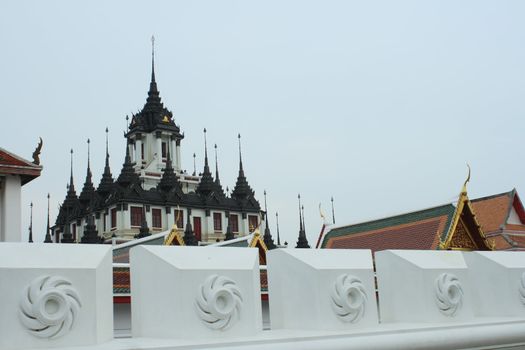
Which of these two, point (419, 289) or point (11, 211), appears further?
point (11, 211)

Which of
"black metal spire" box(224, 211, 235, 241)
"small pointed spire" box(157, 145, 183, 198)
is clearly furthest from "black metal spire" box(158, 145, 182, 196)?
"black metal spire" box(224, 211, 235, 241)

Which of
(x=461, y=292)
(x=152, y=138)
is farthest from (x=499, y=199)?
(x=152, y=138)

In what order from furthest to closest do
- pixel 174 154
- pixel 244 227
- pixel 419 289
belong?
pixel 174 154
pixel 244 227
pixel 419 289

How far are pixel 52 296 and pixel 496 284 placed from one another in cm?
497

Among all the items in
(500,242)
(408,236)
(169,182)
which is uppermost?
(169,182)

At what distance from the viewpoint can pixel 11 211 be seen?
14.0 meters

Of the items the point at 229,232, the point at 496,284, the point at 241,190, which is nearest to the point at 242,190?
the point at 241,190

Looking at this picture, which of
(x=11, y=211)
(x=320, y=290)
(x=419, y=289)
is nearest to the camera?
(x=320, y=290)

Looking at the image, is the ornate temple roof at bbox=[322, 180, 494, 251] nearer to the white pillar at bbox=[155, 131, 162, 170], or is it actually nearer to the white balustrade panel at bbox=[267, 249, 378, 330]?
the white balustrade panel at bbox=[267, 249, 378, 330]

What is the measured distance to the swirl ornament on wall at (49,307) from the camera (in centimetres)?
445

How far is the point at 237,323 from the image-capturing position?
5363 millimetres

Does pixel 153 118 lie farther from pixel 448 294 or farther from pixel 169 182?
pixel 448 294

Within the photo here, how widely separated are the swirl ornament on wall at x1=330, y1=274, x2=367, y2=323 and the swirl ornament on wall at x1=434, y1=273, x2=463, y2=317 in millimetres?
1054

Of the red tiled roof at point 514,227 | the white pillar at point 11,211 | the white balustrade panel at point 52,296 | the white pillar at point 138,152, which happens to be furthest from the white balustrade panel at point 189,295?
the white pillar at point 138,152
